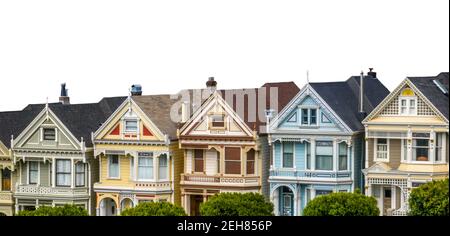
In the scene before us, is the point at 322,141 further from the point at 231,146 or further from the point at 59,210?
the point at 59,210

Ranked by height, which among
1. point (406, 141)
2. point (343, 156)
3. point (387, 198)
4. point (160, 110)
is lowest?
point (387, 198)

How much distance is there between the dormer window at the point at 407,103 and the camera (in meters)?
16.0

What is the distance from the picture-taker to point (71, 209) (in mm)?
16641

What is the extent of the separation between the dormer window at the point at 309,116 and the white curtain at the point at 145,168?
2525mm

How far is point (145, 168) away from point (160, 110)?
1015 millimetres

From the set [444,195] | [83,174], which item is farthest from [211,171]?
[444,195]

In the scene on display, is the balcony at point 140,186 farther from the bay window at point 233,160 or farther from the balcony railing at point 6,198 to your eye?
the balcony railing at point 6,198

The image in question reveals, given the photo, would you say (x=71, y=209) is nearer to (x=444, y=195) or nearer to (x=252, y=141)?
(x=252, y=141)

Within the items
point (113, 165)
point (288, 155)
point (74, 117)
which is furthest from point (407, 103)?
point (74, 117)

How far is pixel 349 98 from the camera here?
16781mm

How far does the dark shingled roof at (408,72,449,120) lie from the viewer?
15805 mm

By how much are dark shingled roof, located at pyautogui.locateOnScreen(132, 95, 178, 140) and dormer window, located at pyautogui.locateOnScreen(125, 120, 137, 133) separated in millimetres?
327
